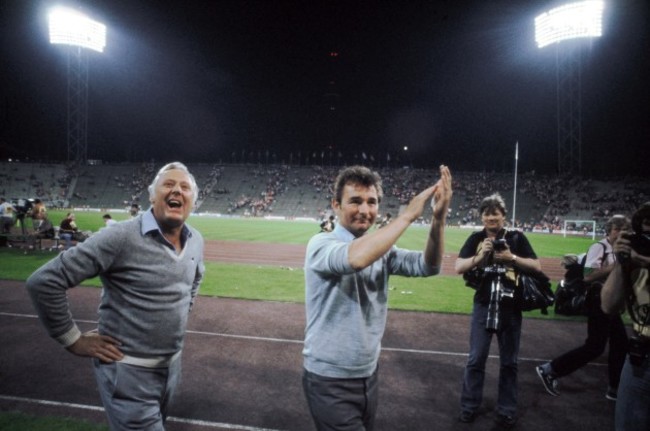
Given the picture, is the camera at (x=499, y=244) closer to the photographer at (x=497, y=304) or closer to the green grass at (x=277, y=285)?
the photographer at (x=497, y=304)

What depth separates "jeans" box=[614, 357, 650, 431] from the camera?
2.39m

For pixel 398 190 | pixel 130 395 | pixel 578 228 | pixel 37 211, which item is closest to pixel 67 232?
pixel 37 211

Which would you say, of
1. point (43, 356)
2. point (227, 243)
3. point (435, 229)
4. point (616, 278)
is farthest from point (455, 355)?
point (227, 243)

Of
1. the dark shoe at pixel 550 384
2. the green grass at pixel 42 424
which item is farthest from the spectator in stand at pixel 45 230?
the dark shoe at pixel 550 384

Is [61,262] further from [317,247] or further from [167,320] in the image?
[317,247]

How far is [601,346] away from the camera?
4.97m

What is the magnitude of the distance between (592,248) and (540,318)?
423 cm

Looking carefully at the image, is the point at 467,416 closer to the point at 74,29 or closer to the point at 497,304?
the point at 497,304

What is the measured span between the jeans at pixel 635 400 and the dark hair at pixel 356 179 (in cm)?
202

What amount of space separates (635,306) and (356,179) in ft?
7.06

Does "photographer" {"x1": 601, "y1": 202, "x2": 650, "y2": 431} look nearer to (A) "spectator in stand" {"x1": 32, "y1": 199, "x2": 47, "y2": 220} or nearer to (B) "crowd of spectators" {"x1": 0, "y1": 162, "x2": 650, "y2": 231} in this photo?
(A) "spectator in stand" {"x1": 32, "y1": 199, "x2": 47, "y2": 220}

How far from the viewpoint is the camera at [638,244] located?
2512 millimetres

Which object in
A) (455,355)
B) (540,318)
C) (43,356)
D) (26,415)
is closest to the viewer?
(26,415)

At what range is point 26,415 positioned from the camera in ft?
14.0
